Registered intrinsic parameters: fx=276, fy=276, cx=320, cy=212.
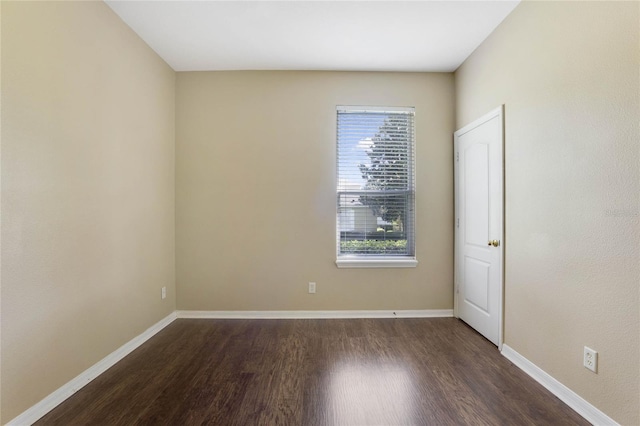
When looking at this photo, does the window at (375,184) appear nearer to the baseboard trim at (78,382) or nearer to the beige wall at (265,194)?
the beige wall at (265,194)

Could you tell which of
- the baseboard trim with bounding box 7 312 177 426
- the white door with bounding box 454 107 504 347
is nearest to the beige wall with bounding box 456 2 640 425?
the white door with bounding box 454 107 504 347

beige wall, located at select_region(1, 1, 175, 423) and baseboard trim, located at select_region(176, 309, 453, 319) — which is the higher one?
beige wall, located at select_region(1, 1, 175, 423)

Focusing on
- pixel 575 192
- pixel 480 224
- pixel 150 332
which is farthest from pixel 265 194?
pixel 575 192

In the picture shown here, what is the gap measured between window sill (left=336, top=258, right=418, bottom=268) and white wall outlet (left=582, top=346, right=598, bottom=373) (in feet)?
5.35

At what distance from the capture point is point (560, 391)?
180 cm

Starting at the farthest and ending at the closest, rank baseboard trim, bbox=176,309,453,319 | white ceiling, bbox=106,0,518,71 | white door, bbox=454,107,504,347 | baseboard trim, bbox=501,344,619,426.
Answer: baseboard trim, bbox=176,309,453,319, white door, bbox=454,107,504,347, white ceiling, bbox=106,0,518,71, baseboard trim, bbox=501,344,619,426

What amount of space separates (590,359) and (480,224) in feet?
4.36

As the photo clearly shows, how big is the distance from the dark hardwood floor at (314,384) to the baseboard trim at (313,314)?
36 cm

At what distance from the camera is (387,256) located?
10.7 feet

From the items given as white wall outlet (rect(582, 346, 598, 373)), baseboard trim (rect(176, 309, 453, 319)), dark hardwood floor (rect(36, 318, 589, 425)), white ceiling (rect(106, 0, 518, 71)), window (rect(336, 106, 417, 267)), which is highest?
white ceiling (rect(106, 0, 518, 71))

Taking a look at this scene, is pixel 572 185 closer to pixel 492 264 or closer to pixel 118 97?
pixel 492 264

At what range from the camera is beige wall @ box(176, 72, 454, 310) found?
3.18 metres

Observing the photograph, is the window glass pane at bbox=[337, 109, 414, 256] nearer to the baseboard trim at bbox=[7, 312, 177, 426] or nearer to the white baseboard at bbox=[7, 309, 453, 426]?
the white baseboard at bbox=[7, 309, 453, 426]

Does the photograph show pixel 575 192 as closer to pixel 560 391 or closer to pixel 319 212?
pixel 560 391
